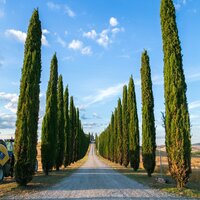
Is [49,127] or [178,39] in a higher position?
[178,39]

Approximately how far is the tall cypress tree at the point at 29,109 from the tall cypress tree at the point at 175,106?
683 cm

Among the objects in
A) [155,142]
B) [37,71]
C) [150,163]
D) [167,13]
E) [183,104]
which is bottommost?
[150,163]

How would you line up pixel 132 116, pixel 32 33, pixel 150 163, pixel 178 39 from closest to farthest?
pixel 178 39 < pixel 32 33 < pixel 150 163 < pixel 132 116

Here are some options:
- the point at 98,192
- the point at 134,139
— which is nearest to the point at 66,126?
the point at 134,139

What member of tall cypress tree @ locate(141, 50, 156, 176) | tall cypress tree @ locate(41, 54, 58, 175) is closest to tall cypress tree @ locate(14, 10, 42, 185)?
tall cypress tree @ locate(41, 54, 58, 175)

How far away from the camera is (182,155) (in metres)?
13.7

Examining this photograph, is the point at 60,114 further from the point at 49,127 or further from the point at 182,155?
the point at 182,155

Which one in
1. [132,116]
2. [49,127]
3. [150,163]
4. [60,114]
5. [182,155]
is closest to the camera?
[182,155]

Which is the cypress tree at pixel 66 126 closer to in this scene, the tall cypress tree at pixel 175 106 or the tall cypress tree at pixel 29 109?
the tall cypress tree at pixel 29 109

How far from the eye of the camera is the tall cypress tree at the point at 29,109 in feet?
47.4

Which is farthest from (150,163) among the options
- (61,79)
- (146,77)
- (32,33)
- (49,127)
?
(61,79)

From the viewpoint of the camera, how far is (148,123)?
2330cm

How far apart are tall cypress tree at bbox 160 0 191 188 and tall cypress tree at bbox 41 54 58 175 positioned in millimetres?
12224

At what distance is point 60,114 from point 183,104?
66.4 feet
